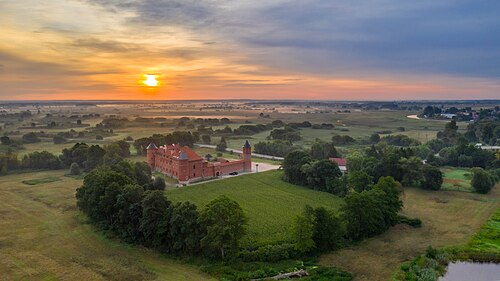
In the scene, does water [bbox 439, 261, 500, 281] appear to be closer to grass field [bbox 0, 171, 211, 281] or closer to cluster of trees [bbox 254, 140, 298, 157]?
grass field [bbox 0, 171, 211, 281]

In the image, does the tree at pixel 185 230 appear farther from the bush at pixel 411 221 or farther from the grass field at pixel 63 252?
the bush at pixel 411 221

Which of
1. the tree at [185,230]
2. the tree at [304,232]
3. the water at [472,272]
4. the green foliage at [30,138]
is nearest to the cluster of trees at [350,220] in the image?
the tree at [304,232]

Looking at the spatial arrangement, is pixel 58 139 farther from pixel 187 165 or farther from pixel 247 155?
pixel 247 155

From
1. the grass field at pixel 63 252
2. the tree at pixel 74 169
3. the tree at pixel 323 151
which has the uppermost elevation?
the tree at pixel 323 151

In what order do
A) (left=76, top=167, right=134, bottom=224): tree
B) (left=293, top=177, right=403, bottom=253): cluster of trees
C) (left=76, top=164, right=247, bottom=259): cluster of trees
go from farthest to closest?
1. (left=76, top=167, right=134, bottom=224): tree
2. (left=293, top=177, right=403, bottom=253): cluster of trees
3. (left=76, top=164, right=247, bottom=259): cluster of trees

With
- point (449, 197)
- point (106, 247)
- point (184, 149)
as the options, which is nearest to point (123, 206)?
point (106, 247)

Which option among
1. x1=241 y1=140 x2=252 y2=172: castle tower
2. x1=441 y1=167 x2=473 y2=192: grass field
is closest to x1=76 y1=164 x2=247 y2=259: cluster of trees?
x1=241 y1=140 x2=252 y2=172: castle tower

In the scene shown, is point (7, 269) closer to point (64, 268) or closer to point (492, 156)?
point (64, 268)
